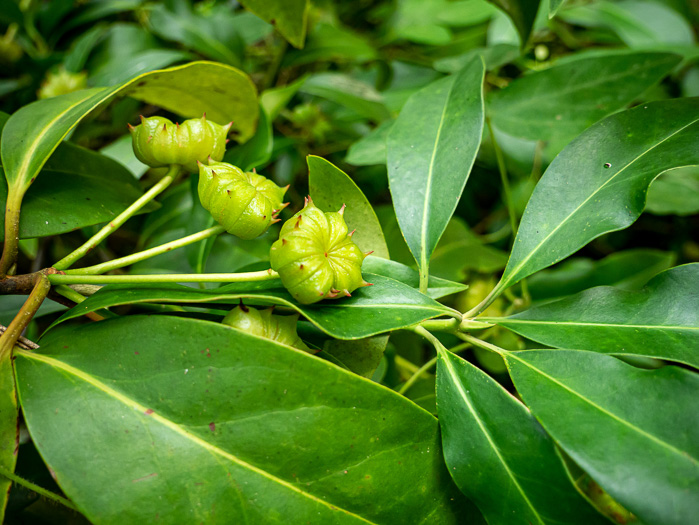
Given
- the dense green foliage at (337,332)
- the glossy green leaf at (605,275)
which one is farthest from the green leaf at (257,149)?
the glossy green leaf at (605,275)

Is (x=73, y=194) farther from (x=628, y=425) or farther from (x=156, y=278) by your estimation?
(x=628, y=425)

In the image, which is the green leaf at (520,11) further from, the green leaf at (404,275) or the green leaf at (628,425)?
the green leaf at (628,425)

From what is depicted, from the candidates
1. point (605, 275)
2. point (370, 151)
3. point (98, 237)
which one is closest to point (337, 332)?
point (98, 237)

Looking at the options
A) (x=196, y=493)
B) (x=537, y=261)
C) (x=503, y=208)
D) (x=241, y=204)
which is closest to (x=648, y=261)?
(x=503, y=208)

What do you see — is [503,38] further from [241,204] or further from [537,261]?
[241,204]

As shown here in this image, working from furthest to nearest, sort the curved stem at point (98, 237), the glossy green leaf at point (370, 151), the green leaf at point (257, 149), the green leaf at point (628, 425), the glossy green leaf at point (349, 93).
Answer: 1. the glossy green leaf at point (349, 93)
2. the glossy green leaf at point (370, 151)
3. the green leaf at point (257, 149)
4. the curved stem at point (98, 237)
5. the green leaf at point (628, 425)

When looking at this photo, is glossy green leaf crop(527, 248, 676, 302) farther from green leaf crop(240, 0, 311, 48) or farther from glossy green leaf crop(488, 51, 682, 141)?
green leaf crop(240, 0, 311, 48)

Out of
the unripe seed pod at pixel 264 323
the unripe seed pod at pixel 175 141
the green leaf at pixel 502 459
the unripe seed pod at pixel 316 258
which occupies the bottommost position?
the green leaf at pixel 502 459

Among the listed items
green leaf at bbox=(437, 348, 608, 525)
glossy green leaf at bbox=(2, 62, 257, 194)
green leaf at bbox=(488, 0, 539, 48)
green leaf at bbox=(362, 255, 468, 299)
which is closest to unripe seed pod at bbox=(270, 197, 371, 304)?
green leaf at bbox=(362, 255, 468, 299)
